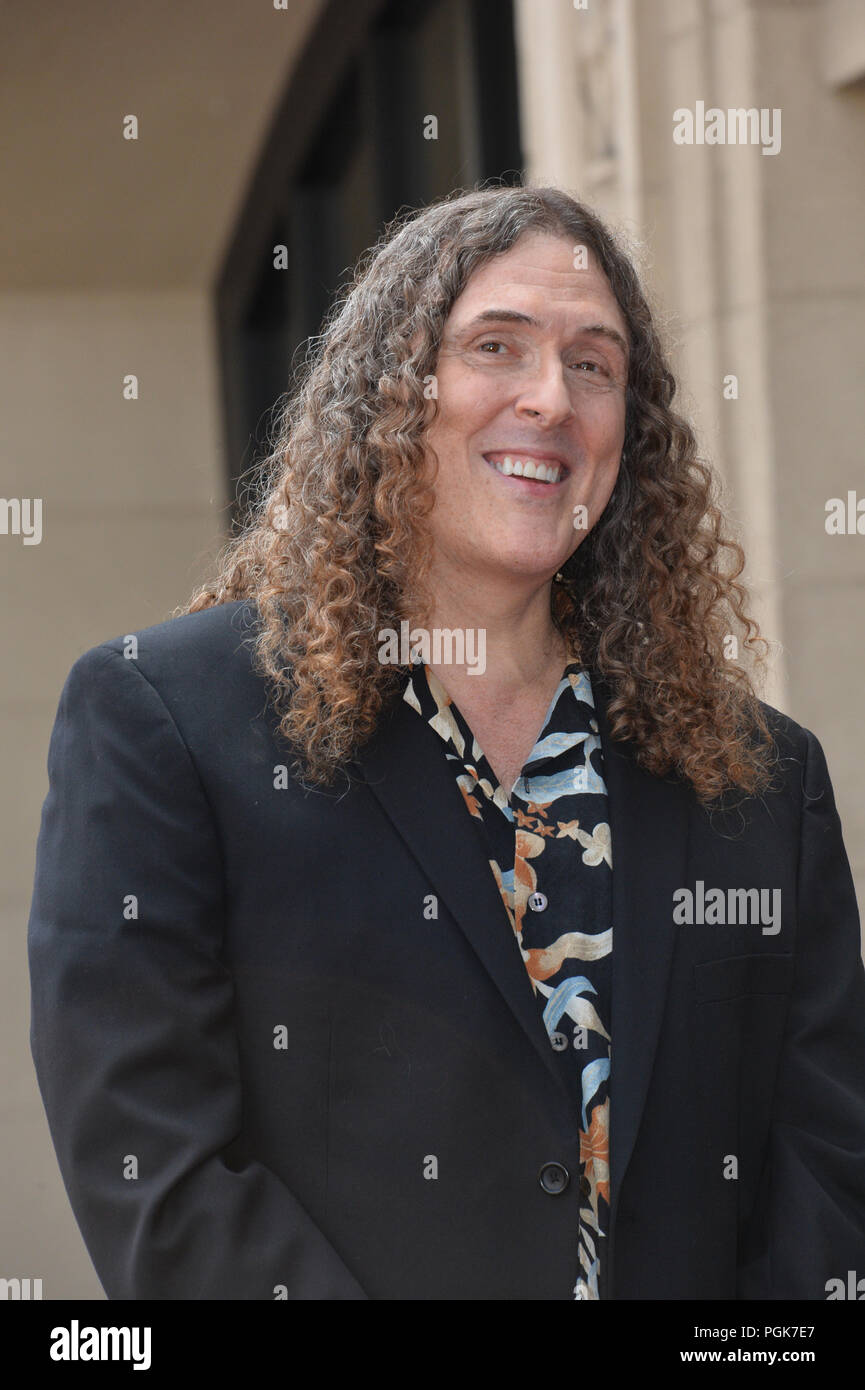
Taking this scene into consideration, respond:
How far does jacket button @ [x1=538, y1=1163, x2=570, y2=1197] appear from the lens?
6.95 feet

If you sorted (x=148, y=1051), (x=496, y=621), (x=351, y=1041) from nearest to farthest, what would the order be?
1. (x=148, y=1051)
2. (x=351, y=1041)
3. (x=496, y=621)

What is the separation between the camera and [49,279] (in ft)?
20.7

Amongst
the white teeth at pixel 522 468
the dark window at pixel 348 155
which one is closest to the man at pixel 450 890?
the white teeth at pixel 522 468

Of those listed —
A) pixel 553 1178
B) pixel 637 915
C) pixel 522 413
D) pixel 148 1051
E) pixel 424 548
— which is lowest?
pixel 553 1178

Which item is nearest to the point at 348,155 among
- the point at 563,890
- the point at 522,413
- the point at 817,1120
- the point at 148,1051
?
the point at 522,413

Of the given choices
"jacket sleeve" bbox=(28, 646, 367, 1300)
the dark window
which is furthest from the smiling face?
the dark window

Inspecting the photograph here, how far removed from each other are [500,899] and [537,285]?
2.97 feet

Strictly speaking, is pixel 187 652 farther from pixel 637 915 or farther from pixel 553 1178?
pixel 553 1178

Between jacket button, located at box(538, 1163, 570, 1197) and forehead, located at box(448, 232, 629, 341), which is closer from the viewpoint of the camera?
jacket button, located at box(538, 1163, 570, 1197)

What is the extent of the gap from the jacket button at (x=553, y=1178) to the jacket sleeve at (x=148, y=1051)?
28 cm

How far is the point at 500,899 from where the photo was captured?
2152 mm

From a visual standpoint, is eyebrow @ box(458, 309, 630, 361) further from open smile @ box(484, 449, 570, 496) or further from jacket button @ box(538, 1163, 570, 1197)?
jacket button @ box(538, 1163, 570, 1197)

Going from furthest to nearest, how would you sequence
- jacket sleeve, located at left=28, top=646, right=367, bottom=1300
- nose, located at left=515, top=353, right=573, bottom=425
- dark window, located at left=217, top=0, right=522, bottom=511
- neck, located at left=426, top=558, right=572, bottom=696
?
1. dark window, located at left=217, top=0, right=522, bottom=511
2. neck, located at left=426, top=558, right=572, bottom=696
3. nose, located at left=515, top=353, right=573, bottom=425
4. jacket sleeve, located at left=28, top=646, right=367, bottom=1300
